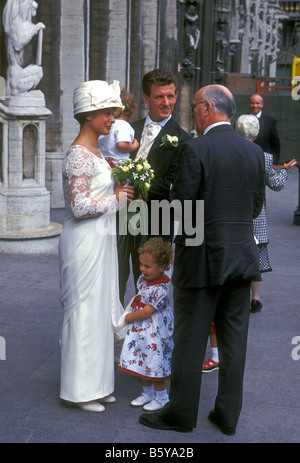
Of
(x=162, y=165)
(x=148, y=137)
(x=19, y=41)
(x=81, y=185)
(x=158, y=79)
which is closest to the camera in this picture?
(x=81, y=185)

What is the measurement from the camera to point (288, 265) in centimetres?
995

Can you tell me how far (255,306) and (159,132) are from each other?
257cm

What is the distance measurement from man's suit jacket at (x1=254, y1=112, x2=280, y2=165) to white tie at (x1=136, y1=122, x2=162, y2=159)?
17.2ft

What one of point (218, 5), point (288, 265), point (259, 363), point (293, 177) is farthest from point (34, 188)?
point (218, 5)

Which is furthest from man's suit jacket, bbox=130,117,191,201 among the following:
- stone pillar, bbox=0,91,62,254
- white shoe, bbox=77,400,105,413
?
stone pillar, bbox=0,91,62,254

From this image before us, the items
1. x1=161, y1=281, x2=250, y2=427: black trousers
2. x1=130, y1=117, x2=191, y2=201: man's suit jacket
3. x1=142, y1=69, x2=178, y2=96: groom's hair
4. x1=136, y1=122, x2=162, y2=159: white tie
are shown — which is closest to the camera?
x1=161, y1=281, x2=250, y2=427: black trousers

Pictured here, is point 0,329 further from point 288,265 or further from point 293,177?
point 293,177

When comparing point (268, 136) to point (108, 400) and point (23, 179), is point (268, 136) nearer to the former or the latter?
point (23, 179)

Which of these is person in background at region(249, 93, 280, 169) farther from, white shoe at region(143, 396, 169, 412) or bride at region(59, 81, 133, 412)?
white shoe at region(143, 396, 169, 412)

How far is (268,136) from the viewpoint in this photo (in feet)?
36.1

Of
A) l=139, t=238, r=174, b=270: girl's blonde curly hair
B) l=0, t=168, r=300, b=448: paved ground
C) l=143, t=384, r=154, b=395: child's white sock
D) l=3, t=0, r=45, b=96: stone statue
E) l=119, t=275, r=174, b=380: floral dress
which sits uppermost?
l=3, t=0, r=45, b=96: stone statue

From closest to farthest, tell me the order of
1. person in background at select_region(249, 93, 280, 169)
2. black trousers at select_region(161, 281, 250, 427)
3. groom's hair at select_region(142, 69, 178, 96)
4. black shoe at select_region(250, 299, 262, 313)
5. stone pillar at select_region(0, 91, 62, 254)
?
black trousers at select_region(161, 281, 250, 427) → groom's hair at select_region(142, 69, 178, 96) → black shoe at select_region(250, 299, 262, 313) → stone pillar at select_region(0, 91, 62, 254) → person in background at select_region(249, 93, 280, 169)

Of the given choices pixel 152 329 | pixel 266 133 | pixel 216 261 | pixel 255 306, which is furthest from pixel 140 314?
pixel 266 133

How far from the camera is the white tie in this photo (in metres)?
5.74
